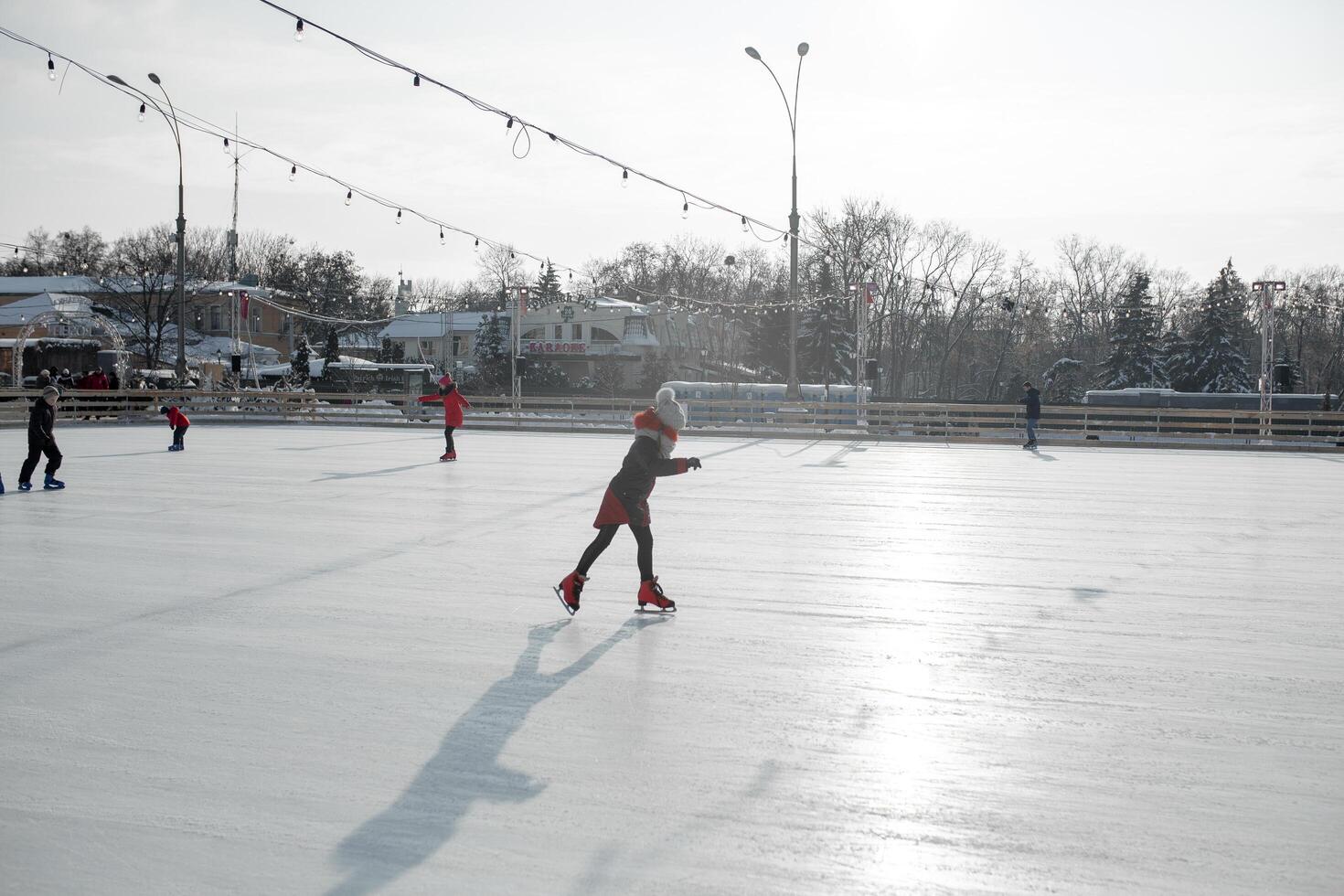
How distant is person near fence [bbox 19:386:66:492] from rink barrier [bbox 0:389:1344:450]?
18984 mm

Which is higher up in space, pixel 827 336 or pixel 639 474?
pixel 827 336

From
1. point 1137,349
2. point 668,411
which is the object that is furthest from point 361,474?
point 1137,349

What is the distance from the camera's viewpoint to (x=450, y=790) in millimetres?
3922

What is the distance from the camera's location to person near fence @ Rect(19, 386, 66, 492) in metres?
14.8

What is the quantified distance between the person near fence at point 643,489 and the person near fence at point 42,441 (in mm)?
10965

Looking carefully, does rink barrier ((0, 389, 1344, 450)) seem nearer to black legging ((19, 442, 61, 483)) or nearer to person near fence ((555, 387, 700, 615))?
black legging ((19, 442, 61, 483))

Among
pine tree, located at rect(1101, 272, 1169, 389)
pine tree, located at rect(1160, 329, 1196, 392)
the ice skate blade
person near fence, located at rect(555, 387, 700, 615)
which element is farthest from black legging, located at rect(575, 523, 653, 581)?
pine tree, located at rect(1101, 272, 1169, 389)

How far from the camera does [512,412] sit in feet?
124

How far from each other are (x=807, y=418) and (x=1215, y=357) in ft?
96.4

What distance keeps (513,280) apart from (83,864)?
86.9m

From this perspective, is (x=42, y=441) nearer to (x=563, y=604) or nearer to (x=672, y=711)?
(x=563, y=604)

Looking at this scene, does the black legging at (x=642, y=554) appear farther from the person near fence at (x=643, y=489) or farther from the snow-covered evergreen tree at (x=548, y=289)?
the snow-covered evergreen tree at (x=548, y=289)

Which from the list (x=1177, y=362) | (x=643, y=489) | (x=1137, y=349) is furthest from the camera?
(x=1137, y=349)

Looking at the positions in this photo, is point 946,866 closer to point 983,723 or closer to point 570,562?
point 983,723
